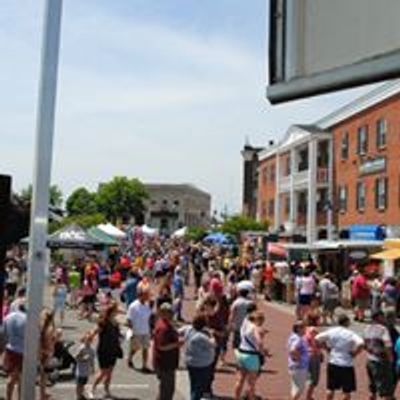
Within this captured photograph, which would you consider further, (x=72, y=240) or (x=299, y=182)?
(x=299, y=182)

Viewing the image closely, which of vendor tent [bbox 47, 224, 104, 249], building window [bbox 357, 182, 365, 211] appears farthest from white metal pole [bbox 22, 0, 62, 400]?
building window [bbox 357, 182, 365, 211]

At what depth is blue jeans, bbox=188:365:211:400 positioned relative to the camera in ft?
42.1

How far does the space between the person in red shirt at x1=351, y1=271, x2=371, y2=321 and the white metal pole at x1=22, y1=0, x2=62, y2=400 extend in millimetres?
23154

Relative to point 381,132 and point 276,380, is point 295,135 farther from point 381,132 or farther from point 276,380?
point 276,380

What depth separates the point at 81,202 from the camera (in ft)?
507

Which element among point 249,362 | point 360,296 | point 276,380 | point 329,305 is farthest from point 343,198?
point 249,362

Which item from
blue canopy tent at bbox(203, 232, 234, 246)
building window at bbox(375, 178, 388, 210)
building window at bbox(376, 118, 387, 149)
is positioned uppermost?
building window at bbox(376, 118, 387, 149)

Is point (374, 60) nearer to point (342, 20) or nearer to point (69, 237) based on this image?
point (342, 20)

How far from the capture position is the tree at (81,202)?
490ft

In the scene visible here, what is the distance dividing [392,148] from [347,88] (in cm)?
4469

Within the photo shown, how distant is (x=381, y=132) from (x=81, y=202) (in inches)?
4344

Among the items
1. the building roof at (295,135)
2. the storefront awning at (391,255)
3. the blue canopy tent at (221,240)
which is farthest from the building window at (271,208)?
the storefront awning at (391,255)

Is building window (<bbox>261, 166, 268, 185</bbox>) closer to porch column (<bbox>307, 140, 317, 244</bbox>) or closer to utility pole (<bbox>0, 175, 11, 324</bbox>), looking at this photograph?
porch column (<bbox>307, 140, 317, 244</bbox>)

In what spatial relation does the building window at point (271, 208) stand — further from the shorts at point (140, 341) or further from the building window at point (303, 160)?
the shorts at point (140, 341)
